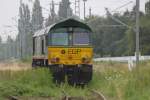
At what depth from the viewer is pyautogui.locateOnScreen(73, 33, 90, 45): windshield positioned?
26.8m

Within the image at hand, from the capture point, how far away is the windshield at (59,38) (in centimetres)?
2673

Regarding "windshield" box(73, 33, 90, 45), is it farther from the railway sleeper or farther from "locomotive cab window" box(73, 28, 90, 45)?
the railway sleeper

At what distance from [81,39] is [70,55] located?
1009 mm

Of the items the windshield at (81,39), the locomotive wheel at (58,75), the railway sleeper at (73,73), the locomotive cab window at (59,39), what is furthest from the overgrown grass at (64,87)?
the windshield at (81,39)

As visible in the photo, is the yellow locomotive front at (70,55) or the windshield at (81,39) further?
the windshield at (81,39)

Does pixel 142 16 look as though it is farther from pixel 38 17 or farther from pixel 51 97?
pixel 51 97

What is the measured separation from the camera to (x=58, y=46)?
26.6 m

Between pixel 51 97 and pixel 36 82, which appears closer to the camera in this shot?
pixel 51 97

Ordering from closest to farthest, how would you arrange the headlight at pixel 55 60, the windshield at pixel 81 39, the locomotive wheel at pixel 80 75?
the headlight at pixel 55 60
the locomotive wheel at pixel 80 75
the windshield at pixel 81 39

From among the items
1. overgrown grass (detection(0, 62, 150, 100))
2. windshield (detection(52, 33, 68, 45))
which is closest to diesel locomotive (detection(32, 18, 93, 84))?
windshield (detection(52, 33, 68, 45))

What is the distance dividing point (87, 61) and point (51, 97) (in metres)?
5.37

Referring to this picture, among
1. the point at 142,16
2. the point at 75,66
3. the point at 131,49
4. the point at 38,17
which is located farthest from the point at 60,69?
the point at 38,17

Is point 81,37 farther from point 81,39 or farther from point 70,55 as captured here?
point 70,55

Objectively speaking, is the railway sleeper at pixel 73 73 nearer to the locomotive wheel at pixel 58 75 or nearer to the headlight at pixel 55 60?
the locomotive wheel at pixel 58 75
